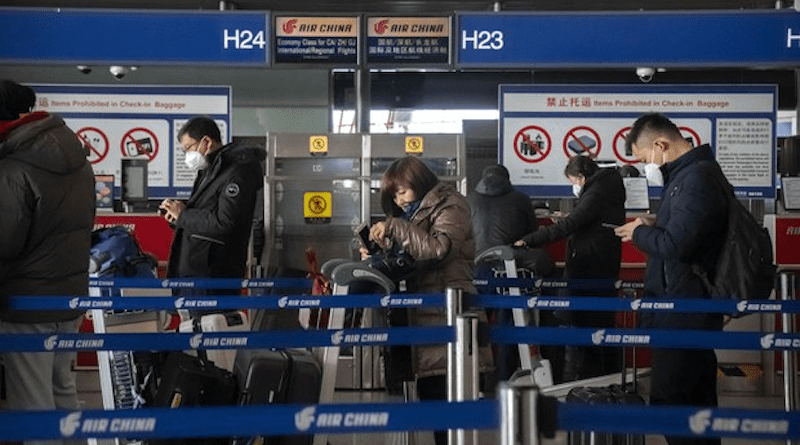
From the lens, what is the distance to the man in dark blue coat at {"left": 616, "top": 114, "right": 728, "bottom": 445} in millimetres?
4188

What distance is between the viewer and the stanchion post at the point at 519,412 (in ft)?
7.11

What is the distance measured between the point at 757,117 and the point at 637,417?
28.0 feet

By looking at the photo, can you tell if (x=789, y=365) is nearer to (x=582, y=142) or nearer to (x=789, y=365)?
(x=789, y=365)

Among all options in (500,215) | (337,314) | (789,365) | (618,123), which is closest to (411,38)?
(500,215)

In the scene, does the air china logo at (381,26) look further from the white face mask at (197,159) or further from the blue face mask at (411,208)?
the blue face mask at (411,208)

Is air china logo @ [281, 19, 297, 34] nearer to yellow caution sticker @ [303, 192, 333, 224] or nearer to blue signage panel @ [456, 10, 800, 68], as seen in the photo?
yellow caution sticker @ [303, 192, 333, 224]

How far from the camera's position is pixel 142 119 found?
10.4m

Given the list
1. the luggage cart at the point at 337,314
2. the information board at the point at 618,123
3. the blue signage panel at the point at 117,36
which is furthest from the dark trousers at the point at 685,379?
the information board at the point at 618,123

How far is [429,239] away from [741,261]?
1267mm

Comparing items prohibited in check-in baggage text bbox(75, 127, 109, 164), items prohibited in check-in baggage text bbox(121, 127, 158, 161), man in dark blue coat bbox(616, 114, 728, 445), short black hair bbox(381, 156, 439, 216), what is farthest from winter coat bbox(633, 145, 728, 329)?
items prohibited in check-in baggage text bbox(75, 127, 109, 164)

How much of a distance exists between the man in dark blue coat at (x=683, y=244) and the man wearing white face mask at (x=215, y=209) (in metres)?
2.02

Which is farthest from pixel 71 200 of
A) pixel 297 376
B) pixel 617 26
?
pixel 617 26

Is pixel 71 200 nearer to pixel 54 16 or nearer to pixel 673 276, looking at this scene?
pixel 673 276

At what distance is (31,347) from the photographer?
3.45 meters
